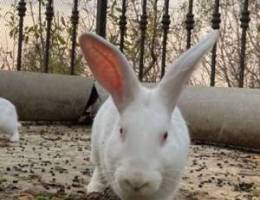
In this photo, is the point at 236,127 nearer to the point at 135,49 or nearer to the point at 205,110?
the point at 205,110

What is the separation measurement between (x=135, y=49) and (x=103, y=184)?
4143 millimetres

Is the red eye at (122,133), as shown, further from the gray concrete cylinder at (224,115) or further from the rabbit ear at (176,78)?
the gray concrete cylinder at (224,115)

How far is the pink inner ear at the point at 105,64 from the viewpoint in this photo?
2544 millimetres

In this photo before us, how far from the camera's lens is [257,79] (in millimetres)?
7160

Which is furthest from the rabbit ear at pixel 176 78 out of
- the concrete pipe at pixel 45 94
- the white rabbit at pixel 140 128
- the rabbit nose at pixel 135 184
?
the concrete pipe at pixel 45 94

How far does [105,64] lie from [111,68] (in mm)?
31

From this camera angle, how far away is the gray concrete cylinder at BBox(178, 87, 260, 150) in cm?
475

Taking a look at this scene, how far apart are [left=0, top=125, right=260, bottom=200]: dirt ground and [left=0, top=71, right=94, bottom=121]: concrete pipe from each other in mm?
919

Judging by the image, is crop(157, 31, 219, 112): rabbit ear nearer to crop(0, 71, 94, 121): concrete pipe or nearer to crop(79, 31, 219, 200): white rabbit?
crop(79, 31, 219, 200): white rabbit

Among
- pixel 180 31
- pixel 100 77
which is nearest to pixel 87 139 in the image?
pixel 100 77

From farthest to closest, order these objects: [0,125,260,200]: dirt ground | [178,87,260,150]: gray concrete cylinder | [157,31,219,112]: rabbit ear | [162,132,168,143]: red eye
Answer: [178,87,260,150]: gray concrete cylinder < [0,125,260,200]: dirt ground < [157,31,219,112]: rabbit ear < [162,132,168,143]: red eye

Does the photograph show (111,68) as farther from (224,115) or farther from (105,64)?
(224,115)

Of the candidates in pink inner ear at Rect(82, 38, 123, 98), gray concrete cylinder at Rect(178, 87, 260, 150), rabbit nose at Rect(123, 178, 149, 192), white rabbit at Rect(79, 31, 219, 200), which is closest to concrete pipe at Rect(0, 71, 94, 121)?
gray concrete cylinder at Rect(178, 87, 260, 150)

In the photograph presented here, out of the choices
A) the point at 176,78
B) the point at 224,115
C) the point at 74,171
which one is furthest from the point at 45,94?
the point at 176,78
